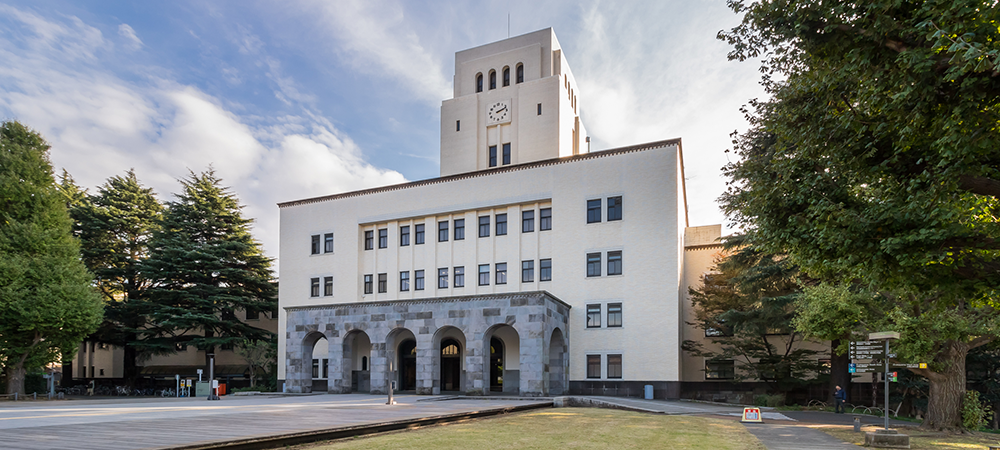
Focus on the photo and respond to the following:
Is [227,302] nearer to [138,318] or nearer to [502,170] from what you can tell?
[138,318]

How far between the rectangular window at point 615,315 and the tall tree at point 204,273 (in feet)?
81.5

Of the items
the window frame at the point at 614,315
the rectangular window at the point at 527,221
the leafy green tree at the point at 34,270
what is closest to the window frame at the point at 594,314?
the window frame at the point at 614,315

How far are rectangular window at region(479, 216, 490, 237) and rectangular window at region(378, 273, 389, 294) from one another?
687cm

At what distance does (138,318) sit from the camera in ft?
143

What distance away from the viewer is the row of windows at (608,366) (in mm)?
33188

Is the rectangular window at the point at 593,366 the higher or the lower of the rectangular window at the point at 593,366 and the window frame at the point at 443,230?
the lower

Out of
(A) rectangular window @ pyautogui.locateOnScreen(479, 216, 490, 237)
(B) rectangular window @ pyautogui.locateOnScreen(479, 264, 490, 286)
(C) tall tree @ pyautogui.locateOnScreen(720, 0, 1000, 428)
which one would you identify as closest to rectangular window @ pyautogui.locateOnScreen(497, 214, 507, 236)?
(A) rectangular window @ pyautogui.locateOnScreen(479, 216, 490, 237)

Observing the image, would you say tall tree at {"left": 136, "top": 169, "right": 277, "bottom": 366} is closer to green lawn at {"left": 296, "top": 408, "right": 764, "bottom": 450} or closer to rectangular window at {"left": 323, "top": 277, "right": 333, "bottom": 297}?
rectangular window at {"left": 323, "top": 277, "right": 333, "bottom": 297}

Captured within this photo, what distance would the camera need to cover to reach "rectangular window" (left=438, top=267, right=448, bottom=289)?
38062mm

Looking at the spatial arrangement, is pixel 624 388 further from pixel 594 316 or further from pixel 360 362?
pixel 360 362

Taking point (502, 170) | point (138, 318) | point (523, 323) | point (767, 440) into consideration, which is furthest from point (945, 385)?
point (138, 318)

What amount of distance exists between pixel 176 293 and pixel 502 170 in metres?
23.4

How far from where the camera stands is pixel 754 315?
30875 millimetres

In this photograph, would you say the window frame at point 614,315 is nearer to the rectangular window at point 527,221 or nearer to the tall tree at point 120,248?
the rectangular window at point 527,221
